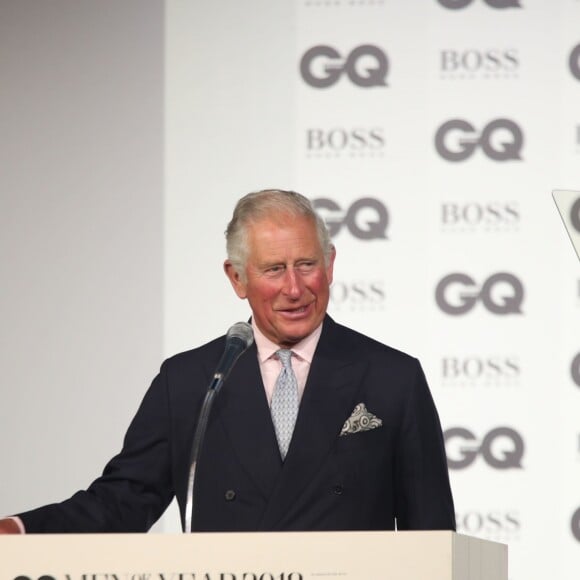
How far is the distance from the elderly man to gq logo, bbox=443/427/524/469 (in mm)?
1344

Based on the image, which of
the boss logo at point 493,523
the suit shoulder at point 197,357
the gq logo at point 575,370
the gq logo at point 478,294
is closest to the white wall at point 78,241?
the gq logo at point 478,294

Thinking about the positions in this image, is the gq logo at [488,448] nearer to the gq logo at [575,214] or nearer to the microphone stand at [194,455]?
the gq logo at [575,214]

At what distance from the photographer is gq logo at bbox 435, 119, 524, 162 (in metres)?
3.89

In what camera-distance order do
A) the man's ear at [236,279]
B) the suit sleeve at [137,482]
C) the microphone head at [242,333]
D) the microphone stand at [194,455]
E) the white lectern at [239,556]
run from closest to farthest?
the white lectern at [239,556], the microphone stand at [194,455], the microphone head at [242,333], the suit sleeve at [137,482], the man's ear at [236,279]

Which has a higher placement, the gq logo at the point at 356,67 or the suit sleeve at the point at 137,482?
the gq logo at the point at 356,67

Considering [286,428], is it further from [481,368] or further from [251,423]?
[481,368]

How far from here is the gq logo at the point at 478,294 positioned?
383 cm

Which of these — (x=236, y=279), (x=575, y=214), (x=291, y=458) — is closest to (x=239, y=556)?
(x=291, y=458)

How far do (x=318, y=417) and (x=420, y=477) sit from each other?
226 millimetres

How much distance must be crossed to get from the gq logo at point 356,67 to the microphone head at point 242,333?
1.84 meters

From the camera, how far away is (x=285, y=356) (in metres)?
2.53

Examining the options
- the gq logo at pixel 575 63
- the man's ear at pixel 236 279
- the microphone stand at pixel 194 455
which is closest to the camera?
the microphone stand at pixel 194 455

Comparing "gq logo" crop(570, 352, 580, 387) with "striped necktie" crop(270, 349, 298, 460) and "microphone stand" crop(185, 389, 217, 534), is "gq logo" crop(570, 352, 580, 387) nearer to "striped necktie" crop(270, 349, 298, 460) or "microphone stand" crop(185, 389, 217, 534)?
"striped necktie" crop(270, 349, 298, 460)

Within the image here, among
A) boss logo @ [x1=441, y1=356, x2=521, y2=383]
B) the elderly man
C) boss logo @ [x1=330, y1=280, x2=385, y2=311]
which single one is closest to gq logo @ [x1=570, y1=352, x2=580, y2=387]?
boss logo @ [x1=441, y1=356, x2=521, y2=383]
